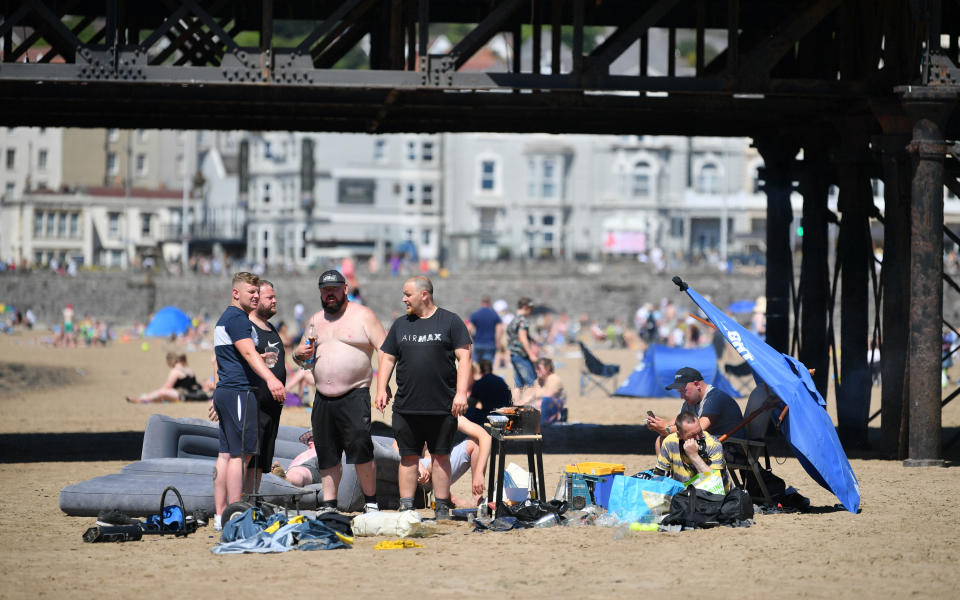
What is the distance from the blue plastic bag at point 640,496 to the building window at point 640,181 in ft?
220

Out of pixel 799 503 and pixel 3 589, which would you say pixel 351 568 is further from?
pixel 799 503

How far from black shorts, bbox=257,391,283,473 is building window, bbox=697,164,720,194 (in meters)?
70.0

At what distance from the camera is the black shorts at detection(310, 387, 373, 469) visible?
9453 millimetres

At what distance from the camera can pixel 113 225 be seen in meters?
92.9

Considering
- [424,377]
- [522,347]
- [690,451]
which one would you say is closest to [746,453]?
[690,451]

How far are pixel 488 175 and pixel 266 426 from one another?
6636 centimetres

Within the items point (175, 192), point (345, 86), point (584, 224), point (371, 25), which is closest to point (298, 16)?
point (371, 25)

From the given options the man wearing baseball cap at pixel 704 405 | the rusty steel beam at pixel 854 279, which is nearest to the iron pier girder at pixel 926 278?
the rusty steel beam at pixel 854 279

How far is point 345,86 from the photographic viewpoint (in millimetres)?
12266

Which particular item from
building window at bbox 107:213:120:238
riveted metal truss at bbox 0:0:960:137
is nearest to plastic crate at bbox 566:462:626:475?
riveted metal truss at bbox 0:0:960:137

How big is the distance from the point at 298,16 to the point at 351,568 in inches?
387

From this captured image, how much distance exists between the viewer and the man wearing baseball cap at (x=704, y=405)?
985cm

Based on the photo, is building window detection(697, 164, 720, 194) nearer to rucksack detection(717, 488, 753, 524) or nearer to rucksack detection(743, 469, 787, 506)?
rucksack detection(743, 469, 787, 506)

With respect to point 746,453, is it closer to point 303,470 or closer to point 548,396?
point 303,470
